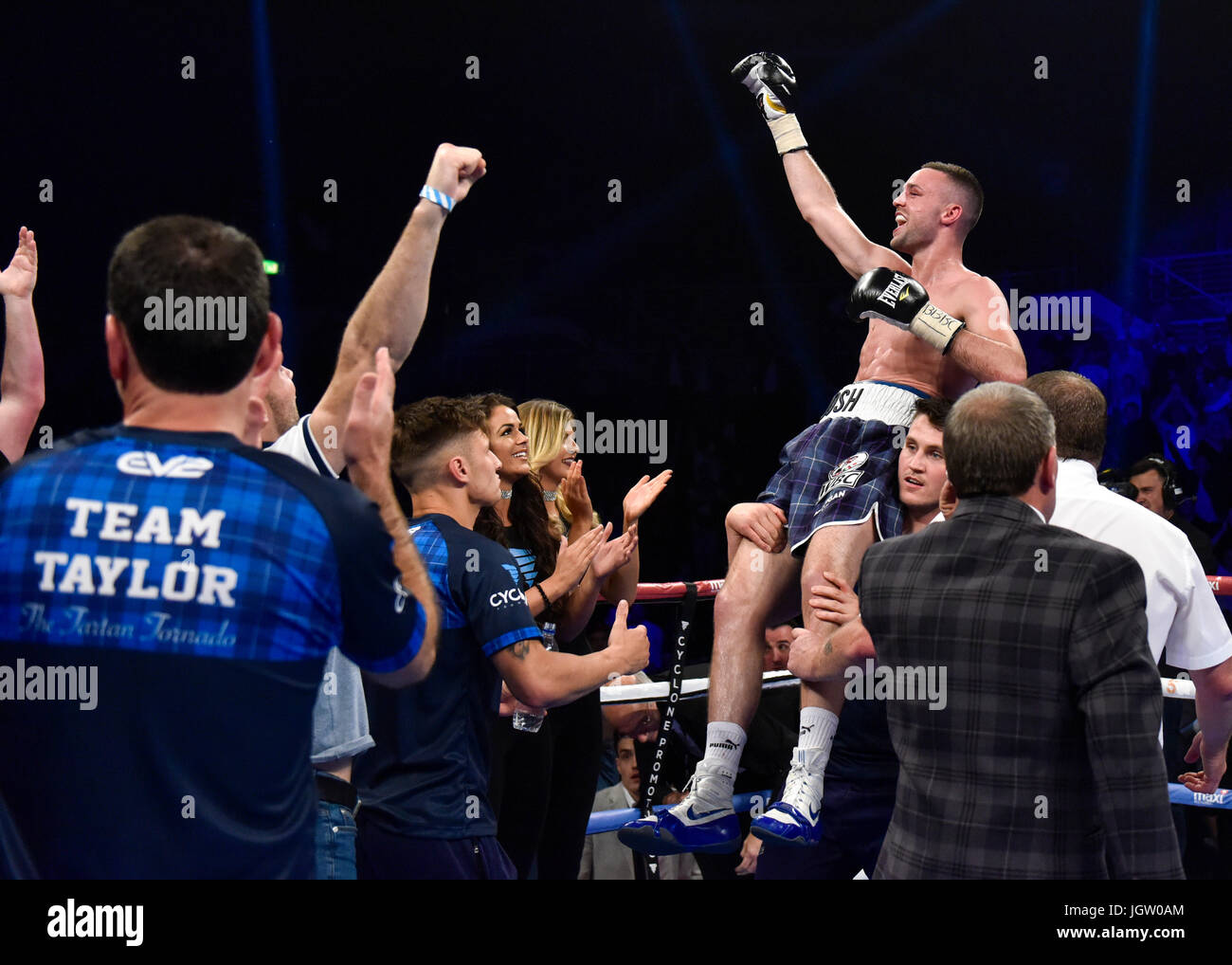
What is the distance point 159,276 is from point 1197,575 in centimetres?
179

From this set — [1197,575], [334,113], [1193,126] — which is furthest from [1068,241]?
[1197,575]

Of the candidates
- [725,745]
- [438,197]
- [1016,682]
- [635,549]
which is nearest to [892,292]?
[635,549]

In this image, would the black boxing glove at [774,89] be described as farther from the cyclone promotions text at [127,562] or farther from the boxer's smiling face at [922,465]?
the cyclone promotions text at [127,562]

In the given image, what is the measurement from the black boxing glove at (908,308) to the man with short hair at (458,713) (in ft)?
3.59

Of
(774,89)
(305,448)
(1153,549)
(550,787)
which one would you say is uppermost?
(774,89)

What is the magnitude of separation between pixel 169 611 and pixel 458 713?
33.5 inches

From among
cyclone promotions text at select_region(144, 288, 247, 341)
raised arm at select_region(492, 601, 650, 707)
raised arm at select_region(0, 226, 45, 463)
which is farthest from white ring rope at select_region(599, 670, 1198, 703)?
cyclone promotions text at select_region(144, 288, 247, 341)

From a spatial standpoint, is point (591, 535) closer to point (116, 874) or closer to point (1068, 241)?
point (116, 874)

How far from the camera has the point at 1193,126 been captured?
25.4ft

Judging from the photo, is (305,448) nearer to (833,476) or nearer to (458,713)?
(458,713)

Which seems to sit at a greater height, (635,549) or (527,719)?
(635,549)

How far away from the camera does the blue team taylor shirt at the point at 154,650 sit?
1.25 metres

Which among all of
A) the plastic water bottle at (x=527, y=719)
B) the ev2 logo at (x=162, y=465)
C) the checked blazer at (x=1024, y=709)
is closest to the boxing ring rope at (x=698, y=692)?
the plastic water bottle at (x=527, y=719)

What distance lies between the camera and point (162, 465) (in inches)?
50.1
